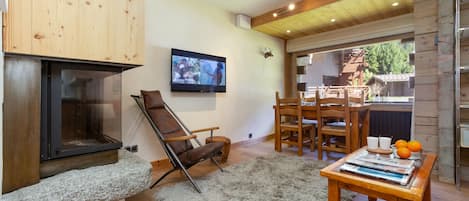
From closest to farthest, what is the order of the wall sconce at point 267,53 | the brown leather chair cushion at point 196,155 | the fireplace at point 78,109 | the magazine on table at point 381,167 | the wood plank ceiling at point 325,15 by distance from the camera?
the magazine on table at point 381,167, the fireplace at point 78,109, the brown leather chair cushion at point 196,155, the wood plank ceiling at point 325,15, the wall sconce at point 267,53

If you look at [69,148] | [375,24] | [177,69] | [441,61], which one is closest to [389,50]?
[375,24]

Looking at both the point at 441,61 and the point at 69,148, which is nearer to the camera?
the point at 69,148

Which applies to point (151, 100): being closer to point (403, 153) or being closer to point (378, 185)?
point (378, 185)

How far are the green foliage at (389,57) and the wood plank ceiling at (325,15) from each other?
61 cm

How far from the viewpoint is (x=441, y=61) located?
8.29 ft

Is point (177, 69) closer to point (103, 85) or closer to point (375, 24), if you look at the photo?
point (103, 85)

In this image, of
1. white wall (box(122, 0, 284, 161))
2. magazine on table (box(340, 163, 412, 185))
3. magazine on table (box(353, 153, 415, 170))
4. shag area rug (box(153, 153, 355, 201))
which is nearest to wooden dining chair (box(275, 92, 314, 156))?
shag area rug (box(153, 153, 355, 201))

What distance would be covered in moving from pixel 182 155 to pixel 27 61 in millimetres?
1531

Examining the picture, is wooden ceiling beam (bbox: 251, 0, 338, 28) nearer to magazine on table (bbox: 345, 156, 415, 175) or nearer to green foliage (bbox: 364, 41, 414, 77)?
green foliage (bbox: 364, 41, 414, 77)

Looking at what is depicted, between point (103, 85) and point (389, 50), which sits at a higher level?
point (389, 50)

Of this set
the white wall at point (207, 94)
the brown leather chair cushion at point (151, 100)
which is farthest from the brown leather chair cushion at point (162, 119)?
the white wall at point (207, 94)

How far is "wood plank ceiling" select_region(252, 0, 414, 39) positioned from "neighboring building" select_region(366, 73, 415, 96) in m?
1.09

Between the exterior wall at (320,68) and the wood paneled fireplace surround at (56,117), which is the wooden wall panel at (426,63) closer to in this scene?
the exterior wall at (320,68)

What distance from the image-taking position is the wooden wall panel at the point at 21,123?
57.9 inches
